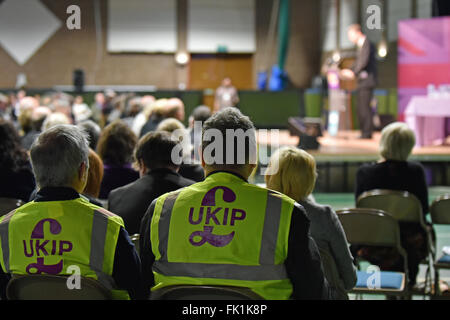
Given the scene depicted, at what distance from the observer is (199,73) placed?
64.8 feet

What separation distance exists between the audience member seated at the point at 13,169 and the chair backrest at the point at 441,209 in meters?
2.31

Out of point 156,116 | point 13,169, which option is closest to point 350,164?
point 156,116

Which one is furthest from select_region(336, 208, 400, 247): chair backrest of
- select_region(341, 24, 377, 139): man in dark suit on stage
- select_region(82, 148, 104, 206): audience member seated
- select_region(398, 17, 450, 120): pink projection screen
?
select_region(398, 17, 450, 120): pink projection screen

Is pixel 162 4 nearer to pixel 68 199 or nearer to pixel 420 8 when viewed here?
pixel 420 8

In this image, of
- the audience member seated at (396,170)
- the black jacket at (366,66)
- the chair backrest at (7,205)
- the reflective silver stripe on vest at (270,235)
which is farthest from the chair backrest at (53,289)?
the black jacket at (366,66)

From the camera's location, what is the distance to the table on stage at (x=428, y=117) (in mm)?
8367

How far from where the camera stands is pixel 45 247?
1861mm

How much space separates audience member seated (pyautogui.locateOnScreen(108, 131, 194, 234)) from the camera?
2.93 m

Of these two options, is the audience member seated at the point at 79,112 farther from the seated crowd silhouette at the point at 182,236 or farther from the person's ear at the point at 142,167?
the seated crowd silhouette at the point at 182,236

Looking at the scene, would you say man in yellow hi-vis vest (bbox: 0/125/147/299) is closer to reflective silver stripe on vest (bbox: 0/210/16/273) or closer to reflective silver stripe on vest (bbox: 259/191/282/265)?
reflective silver stripe on vest (bbox: 0/210/16/273)

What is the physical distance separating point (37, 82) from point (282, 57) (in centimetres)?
888

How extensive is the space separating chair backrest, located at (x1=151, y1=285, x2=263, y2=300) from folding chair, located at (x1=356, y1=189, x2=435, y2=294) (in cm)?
196

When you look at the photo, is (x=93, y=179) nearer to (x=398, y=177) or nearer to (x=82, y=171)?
(x=82, y=171)

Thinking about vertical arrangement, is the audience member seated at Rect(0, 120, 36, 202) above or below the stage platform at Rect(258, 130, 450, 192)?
above
